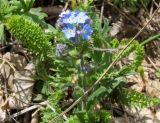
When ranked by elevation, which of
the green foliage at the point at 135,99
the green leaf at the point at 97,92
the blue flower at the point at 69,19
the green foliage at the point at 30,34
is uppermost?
the blue flower at the point at 69,19

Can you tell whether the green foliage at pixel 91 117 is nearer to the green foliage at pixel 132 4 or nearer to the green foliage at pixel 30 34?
the green foliage at pixel 30 34

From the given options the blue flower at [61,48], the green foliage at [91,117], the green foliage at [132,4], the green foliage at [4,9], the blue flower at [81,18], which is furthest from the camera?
the green foliage at [132,4]

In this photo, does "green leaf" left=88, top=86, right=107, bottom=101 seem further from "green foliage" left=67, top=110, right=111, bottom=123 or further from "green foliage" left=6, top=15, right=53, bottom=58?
"green foliage" left=6, top=15, right=53, bottom=58

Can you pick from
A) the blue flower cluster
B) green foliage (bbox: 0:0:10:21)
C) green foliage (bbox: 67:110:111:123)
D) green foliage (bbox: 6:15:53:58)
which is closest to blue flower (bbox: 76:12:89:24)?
the blue flower cluster

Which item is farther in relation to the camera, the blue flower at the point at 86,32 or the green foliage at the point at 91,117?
the green foliage at the point at 91,117

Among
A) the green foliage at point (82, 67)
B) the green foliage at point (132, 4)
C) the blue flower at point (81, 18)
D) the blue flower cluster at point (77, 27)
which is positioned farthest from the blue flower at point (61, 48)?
the green foliage at point (132, 4)

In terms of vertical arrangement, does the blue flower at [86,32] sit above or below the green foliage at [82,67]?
above

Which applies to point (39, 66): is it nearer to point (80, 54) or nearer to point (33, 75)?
point (33, 75)
